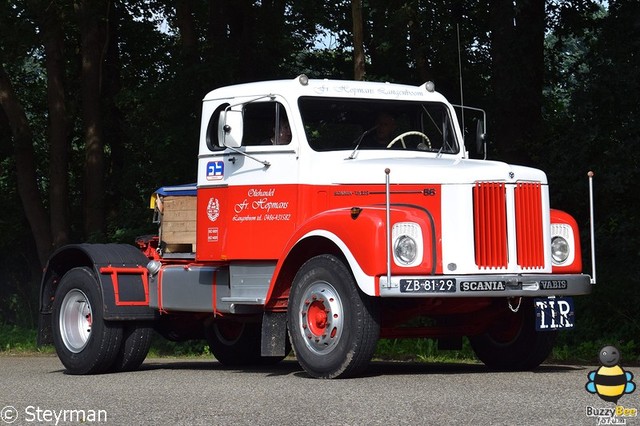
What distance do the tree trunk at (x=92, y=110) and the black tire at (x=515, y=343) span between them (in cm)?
1454

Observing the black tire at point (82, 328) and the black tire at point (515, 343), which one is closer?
the black tire at point (515, 343)

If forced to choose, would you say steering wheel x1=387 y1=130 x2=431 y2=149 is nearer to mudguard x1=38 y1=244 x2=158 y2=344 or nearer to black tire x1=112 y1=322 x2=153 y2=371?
mudguard x1=38 y1=244 x2=158 y2=344

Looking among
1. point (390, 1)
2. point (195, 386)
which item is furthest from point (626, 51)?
point (195, 386)

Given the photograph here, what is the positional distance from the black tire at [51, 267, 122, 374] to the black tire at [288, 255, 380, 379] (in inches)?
108

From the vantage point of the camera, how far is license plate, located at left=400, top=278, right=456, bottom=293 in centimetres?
1073

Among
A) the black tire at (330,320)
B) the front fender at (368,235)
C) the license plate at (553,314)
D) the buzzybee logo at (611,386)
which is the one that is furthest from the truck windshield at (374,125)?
the buzzybee logo at (611,386)

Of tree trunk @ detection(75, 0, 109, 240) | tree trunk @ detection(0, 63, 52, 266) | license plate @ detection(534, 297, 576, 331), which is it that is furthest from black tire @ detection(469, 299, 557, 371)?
tree trunk @ detection(0, 63, 52, 266)

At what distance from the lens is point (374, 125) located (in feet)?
42.3

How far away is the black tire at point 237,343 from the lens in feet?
48.5

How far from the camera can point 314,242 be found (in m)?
11.7

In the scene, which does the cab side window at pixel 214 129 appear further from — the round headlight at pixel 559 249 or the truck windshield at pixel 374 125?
the round headlight at pixel 559 249

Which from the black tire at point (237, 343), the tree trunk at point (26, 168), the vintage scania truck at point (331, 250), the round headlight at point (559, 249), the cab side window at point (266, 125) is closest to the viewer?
the vintage scania truck at point (331, 250)

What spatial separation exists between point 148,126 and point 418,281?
1623 centimetres

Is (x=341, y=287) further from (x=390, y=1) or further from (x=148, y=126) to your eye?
(x=148, y=126)
